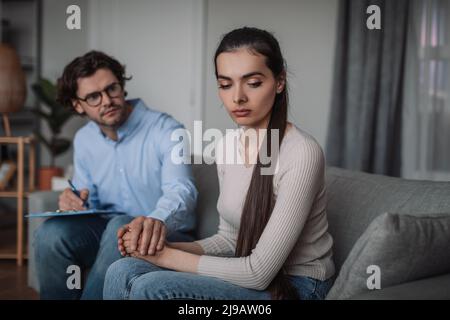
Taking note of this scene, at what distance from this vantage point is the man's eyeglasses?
6.07 ft

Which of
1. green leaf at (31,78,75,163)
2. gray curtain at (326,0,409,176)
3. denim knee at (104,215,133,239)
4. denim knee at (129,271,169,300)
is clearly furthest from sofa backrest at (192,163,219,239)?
green leaf at (31,78,75,163)

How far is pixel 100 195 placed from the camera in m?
1.99

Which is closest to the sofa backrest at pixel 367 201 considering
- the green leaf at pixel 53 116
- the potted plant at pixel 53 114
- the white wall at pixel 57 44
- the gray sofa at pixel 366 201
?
the gray sofa at pixel 366 201

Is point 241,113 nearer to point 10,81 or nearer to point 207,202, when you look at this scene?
point 207,202

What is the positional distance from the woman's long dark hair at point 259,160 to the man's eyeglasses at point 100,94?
2.23 feet

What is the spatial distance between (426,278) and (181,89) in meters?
1.72

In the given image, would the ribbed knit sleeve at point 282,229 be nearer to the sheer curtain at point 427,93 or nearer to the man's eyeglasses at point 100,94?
the man's eyeglasses at point 100,94

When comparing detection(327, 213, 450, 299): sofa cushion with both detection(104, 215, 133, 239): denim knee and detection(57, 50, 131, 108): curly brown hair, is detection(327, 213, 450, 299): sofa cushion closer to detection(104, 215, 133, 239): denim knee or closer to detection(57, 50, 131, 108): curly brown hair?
detection(104, 215, 133, 239): denim knee

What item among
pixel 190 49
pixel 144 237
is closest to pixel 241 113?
pixel 144 237

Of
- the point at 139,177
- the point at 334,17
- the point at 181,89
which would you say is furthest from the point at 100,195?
the point at 334,17

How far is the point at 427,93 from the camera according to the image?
277 centimetres

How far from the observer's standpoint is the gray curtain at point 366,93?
2756 mm

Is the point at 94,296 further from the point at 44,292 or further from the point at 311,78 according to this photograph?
the point at 311,78

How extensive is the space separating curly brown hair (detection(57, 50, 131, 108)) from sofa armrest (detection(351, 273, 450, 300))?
1224 mm
